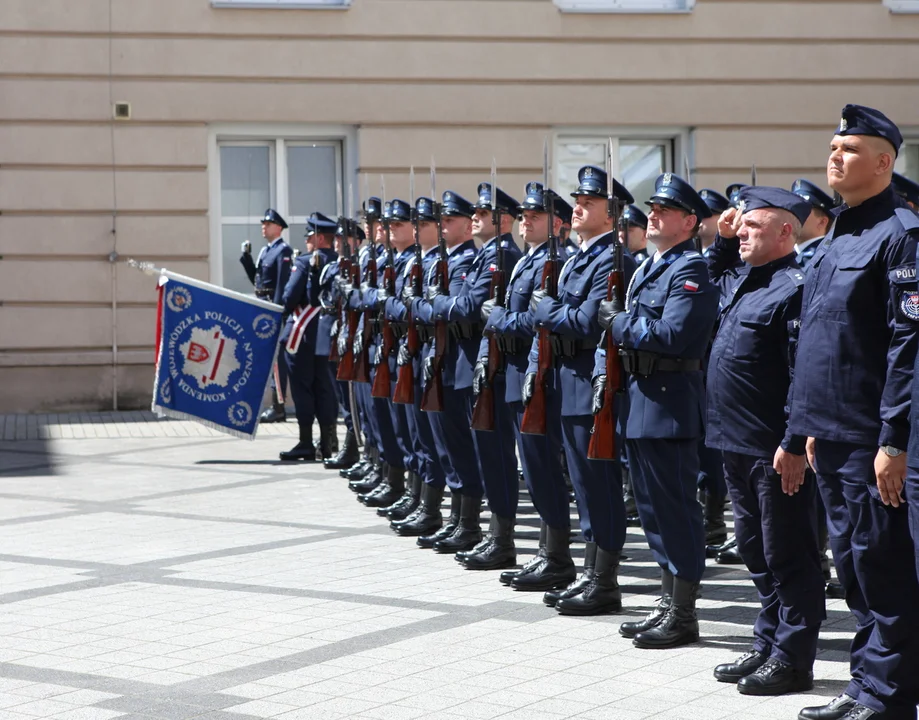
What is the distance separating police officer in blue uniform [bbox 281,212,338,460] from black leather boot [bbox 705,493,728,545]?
15.0 ft

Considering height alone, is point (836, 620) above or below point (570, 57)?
below

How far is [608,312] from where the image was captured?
616 centimetres

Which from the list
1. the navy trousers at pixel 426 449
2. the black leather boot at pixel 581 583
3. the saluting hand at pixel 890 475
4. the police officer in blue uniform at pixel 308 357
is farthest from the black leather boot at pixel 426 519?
the saluting hand at pixel 890 475

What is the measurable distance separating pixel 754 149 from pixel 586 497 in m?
10.9

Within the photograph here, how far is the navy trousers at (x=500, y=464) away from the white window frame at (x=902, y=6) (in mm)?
11159

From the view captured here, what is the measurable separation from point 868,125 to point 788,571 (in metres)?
1.60

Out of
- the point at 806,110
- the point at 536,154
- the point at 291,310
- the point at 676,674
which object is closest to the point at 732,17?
the point at 806,110

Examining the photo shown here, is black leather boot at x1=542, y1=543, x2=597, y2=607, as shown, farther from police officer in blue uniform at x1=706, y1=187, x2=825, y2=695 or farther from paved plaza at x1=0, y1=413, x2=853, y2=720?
police officer in blue uniform at x1=706, y1=187, x2=825, y2=695

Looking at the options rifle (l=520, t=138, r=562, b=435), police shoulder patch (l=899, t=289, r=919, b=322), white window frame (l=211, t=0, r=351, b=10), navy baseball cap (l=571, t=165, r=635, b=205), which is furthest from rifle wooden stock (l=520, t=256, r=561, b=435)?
white window frame (l=211, t=0, r=351, b=10)

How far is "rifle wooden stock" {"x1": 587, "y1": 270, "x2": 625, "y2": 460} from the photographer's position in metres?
6.23

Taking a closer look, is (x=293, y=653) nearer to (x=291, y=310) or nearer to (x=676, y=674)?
(x=676, y=674)

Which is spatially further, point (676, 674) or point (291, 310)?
point (291, 310)

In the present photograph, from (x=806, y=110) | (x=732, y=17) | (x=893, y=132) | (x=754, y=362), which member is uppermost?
(x=732, y=17)

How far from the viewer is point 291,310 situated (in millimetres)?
12516
